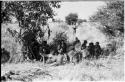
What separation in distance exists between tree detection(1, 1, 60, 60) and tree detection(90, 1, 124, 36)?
5101 millimetres

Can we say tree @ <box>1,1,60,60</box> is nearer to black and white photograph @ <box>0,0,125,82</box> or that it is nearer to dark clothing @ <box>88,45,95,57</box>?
black and white photograph @ <box>0,0,125,82</box>

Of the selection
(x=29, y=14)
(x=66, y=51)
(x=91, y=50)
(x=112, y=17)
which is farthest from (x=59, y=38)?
(x=112, y=17)

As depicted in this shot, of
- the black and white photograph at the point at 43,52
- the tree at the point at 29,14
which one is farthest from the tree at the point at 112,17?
the tree at the point at 29,14

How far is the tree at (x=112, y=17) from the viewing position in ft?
50.2

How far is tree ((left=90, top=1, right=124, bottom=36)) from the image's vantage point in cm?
1530

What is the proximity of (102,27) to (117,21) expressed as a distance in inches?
65.9

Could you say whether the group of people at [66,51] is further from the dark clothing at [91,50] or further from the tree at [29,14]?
the tree at [29,14]

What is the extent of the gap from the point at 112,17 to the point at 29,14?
20.9 ft

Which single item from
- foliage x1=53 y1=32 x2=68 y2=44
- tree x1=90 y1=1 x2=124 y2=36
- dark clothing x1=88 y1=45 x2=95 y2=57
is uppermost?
tree x1=90 y1=1 x2=124 y2=36

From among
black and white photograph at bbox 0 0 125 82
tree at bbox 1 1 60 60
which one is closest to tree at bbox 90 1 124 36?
black and white photograph at bbox 0 0 125 82

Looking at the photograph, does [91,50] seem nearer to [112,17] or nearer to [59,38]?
[59,38]

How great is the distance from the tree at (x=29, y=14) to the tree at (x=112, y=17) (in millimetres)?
5101

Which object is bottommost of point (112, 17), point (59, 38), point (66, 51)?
point (66, 51)

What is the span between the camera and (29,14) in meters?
10.6
